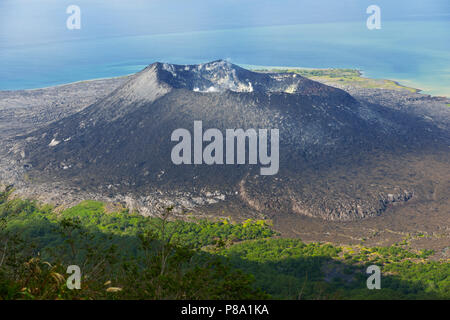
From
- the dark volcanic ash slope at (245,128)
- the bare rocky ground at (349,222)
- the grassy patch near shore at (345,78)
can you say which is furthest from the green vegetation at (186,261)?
the grassy patch near shore at (345,78)

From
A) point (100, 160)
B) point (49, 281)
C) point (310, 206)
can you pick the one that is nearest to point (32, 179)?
point (100, 160)

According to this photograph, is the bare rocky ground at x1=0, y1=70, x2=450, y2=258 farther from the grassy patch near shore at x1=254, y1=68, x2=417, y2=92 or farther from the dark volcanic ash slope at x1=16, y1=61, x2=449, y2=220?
the grassy patch near shore at x1=254, y1=68, x2=417, y2=92

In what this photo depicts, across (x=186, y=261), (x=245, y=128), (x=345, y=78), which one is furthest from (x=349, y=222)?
(x=345, y=78)

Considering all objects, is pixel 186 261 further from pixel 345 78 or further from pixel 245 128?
pixel 345 78

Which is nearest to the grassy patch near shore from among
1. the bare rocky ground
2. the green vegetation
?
the bare rocky ground

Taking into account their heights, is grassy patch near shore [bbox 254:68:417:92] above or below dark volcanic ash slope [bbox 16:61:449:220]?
above

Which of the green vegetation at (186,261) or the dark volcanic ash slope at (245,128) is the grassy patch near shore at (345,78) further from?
the green vegetation at (186,261)
